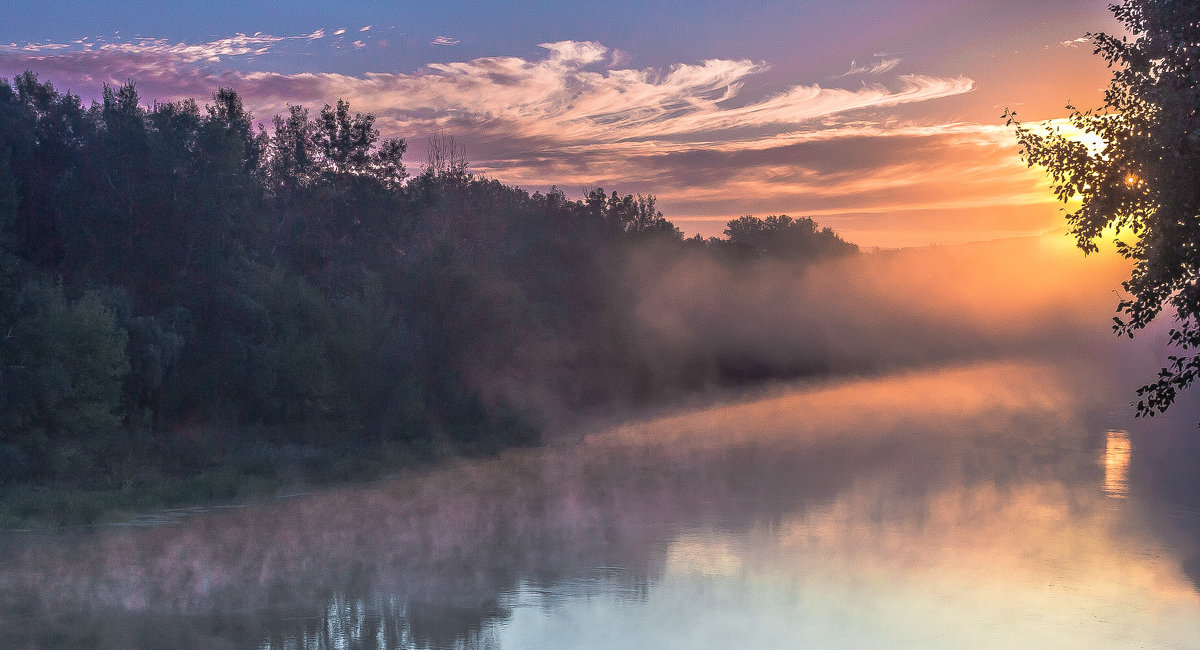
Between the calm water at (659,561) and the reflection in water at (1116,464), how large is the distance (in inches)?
9.6

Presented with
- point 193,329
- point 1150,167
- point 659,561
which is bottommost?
point 659,561

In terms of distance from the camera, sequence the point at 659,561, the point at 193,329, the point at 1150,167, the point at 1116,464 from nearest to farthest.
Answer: the point at 1150,167 < the point at 659,561 < the point at 193,329 < the point at 1116,464

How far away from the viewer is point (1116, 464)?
44.1 metres

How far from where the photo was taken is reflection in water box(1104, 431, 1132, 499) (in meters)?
37.7

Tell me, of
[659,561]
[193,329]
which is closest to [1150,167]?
[659,561]

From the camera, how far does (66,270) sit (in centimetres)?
3812

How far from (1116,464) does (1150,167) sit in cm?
3397

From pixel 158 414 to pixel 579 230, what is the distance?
5396 centimetres

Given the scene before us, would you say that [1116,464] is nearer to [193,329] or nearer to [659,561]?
[659,561]

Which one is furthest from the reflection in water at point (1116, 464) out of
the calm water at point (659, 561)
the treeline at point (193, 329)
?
the treeline at point (193, 329)

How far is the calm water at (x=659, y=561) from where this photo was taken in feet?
63.7

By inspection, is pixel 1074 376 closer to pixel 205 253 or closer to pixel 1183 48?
pixel 205 253

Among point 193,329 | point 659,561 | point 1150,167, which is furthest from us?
point 193,329

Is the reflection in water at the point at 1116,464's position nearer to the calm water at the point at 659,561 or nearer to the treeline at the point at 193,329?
the calm water at the point at 659,561
